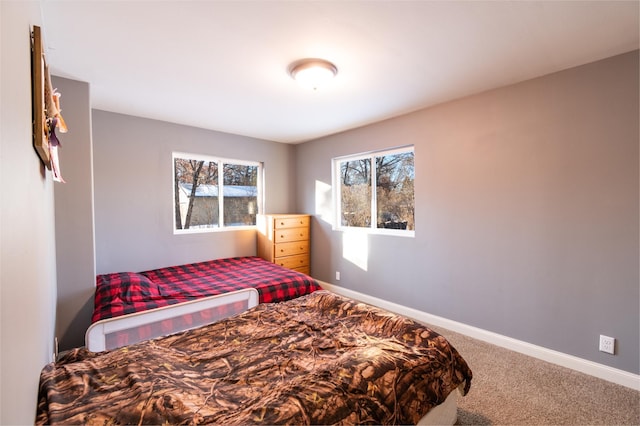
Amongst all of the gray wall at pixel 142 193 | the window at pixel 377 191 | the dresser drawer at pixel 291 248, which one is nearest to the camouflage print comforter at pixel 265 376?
the window at pixel 377 191

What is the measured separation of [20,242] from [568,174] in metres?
3.30

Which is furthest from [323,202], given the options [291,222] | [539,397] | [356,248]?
[539,397]

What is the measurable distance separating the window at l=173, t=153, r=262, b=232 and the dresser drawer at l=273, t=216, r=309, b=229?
2.02 feet

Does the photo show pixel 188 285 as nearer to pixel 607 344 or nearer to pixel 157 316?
pixel 157 316

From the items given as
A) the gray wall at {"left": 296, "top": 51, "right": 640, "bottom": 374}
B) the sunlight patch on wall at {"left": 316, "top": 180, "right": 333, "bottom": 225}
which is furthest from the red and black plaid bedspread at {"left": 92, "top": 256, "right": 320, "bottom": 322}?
the gray wall at {"left": 296, "top": 51, "right": 640, "bottom": 374}

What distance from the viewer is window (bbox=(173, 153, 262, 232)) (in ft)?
12.7

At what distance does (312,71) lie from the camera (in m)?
2.17

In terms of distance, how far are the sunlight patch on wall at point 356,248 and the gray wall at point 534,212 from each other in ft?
1.42

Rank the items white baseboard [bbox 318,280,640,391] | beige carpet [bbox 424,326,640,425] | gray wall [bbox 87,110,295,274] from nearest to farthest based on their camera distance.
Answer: beige carpet [bbox 424,326,640,425] → white baseboard [bbox 318,280,640,391] → gray wall [bbox 87,110,295,274]

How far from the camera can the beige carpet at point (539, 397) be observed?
69.6 inches

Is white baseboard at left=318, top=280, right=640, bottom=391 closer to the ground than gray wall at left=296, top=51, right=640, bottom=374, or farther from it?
closer to the ground

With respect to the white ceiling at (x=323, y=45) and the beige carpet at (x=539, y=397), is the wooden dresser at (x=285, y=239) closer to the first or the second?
the white ceiling at (x=323, y=45)

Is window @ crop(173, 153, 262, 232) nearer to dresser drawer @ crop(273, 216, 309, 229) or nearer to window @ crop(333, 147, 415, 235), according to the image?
dresser drawer @ crop(273, 216, 309, 229)

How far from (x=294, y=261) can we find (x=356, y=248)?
1053 millimetres
